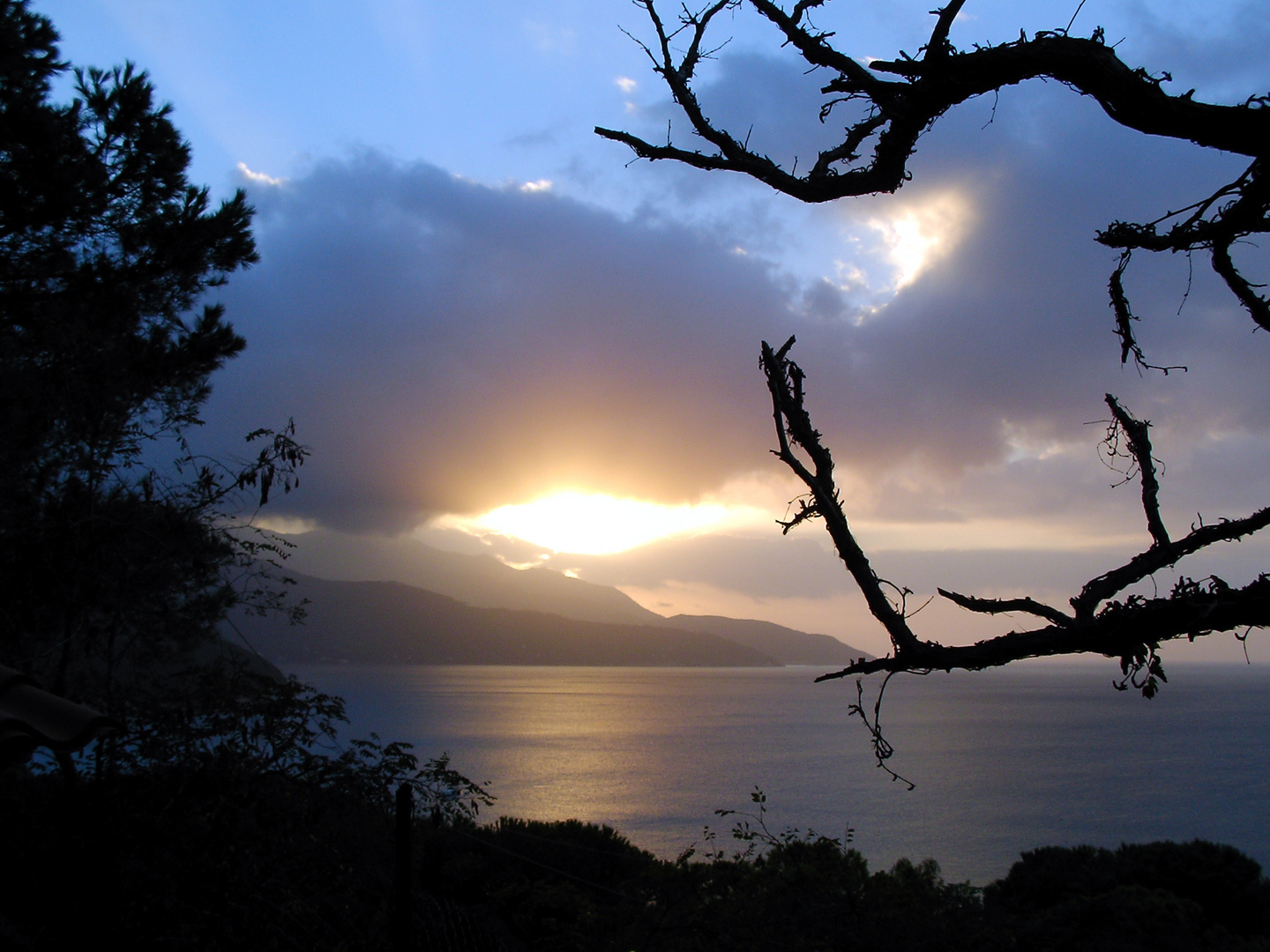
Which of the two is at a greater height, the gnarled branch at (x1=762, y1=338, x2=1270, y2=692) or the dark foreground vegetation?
the gnarled branch at (x1=762, y1=338, x2=1270, y2=692)

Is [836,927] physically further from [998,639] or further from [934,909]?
[998,639]

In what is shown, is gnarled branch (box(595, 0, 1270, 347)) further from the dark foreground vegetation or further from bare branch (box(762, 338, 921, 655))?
the dark foreground vegetation

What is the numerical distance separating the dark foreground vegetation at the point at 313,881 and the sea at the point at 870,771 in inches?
116

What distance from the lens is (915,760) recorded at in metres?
84.2

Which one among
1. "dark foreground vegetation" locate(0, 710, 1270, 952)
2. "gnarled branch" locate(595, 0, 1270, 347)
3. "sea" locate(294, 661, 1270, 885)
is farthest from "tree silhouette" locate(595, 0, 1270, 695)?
"sea" locate(294, 661, 1270, 885)

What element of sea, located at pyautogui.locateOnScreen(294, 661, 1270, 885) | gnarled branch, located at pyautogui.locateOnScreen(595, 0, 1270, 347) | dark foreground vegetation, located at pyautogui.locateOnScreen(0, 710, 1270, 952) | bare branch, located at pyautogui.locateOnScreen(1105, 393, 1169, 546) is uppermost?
gnarled branch, located at pyautogui.locateOnScreen(595, 0, 1270, 347)

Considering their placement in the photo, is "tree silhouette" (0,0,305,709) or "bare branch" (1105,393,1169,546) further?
"tree silhouette" (0,0,305,709)

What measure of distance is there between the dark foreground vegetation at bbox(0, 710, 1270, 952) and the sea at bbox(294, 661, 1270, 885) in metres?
2.94

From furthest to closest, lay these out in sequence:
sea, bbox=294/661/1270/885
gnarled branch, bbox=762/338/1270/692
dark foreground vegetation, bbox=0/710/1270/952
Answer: sea, bbox=294/661/1270/885 < dark foreground vegetation, bbox=0/710/1270/952 < gnarled branch, bbox=762/338/1270/692

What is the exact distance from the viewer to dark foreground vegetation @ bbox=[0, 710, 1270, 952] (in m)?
4.78

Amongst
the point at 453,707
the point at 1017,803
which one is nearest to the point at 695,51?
the point at 1017,803

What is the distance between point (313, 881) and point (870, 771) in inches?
2922

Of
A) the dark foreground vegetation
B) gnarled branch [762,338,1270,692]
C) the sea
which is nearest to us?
gnarled branch [762,338,1270,692]

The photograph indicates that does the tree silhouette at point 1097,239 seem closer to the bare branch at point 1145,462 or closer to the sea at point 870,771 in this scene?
the bare branch at point 1145,462
